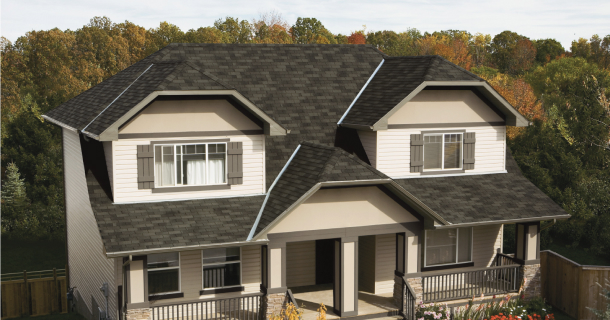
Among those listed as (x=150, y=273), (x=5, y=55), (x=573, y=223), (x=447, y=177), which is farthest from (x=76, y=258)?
(x=5, y=55)

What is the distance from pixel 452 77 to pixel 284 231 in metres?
8.00

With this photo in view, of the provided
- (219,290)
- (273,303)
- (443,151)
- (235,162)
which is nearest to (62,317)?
(219,290)

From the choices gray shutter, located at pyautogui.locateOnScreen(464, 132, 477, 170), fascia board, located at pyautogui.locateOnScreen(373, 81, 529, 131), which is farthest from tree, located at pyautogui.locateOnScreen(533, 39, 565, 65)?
gray shutter, located at pyautogui.locateOnScreen(464, 132, 477, 170)

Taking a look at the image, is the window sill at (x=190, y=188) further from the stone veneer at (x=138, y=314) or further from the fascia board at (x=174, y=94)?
the stone veneer at (x=138, y=314)

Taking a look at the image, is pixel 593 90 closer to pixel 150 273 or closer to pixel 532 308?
pixel 532 308

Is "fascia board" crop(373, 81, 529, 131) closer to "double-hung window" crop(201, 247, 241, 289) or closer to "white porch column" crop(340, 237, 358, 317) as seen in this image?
"white porch column" crop(340, 237, 358, 317)

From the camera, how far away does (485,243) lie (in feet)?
69.5

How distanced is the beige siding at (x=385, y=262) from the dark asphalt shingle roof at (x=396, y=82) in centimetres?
392

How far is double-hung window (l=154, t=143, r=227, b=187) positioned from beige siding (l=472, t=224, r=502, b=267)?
30.0 feet

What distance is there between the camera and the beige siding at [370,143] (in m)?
19.5

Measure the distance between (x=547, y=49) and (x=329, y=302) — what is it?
97931 mm

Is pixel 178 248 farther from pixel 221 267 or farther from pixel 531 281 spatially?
pixel 531 281

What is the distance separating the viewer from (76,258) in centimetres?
2255

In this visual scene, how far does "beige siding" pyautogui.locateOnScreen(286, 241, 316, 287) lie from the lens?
2008 centimetres
